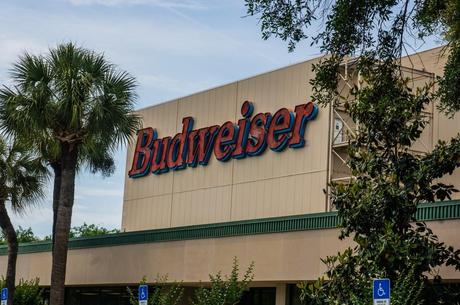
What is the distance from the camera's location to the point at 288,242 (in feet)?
88.6

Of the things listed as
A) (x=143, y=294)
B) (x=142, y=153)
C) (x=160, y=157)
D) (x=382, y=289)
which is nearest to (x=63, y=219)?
(x=160, y=157)

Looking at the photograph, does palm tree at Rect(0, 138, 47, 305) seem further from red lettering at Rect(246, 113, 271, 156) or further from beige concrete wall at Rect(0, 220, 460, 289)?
red lettering at Rect(246, 113, 271, 156)

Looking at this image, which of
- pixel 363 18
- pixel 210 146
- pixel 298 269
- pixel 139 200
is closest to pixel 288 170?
pixel 210 146

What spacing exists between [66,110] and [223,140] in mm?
6730

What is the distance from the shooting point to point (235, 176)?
35188mm

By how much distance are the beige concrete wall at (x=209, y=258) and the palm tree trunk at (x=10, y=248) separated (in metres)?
2.03

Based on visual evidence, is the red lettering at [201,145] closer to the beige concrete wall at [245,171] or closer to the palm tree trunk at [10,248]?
the beige concrete wall at [245,171]

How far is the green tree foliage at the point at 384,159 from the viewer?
19.5 m

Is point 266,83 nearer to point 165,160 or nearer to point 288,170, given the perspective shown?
point 288,170

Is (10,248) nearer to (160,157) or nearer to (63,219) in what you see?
(63,219)

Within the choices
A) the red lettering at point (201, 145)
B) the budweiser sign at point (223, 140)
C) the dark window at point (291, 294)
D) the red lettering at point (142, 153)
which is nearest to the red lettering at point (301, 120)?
the budweiser sign at point (223, 140)

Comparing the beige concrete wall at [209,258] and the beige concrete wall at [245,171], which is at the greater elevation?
the beige concrete wall at [245,171]

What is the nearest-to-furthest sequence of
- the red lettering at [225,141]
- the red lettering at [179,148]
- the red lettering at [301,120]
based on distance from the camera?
the red lettering at [301,120] → the red lettering at [225,141] → the red lettering at [179,148]

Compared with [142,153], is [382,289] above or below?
below
